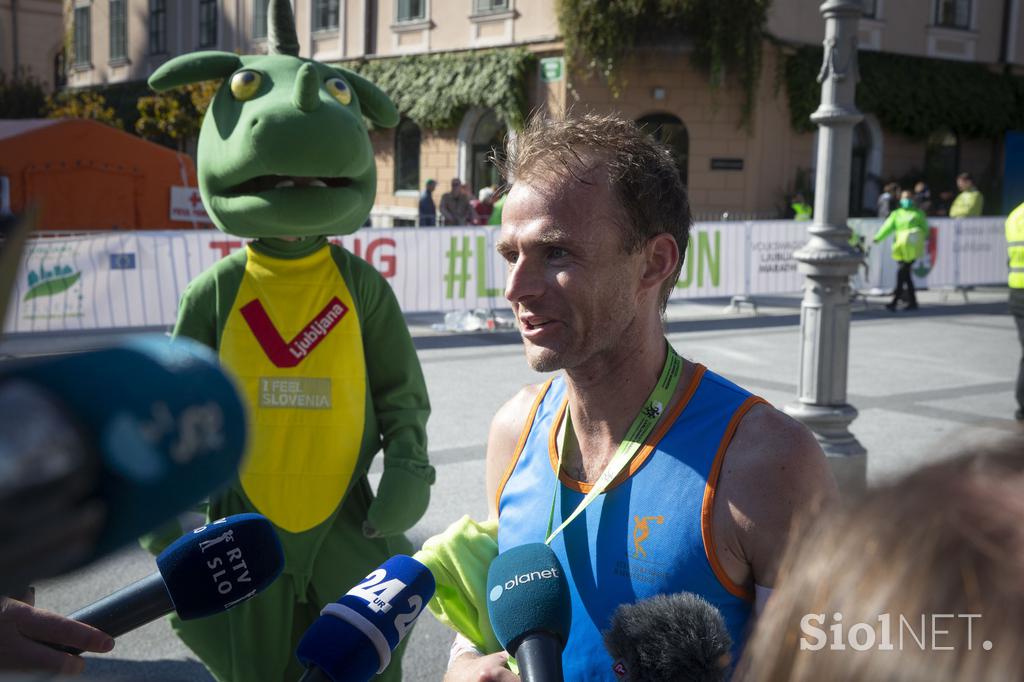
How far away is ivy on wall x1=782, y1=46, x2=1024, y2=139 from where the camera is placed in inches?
870

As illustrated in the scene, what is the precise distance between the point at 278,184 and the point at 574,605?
2003mm

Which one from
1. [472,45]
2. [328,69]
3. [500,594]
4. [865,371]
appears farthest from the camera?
[472,45]

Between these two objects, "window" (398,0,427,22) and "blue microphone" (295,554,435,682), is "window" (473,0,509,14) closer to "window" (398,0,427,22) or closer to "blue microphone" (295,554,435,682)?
"window" (398,0,427,22)

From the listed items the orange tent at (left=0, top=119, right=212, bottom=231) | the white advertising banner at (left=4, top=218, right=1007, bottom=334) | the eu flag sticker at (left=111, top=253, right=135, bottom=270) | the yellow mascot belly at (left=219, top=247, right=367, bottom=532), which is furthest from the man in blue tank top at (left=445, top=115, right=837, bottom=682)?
the orange tent at (left=0, top=119, right=212, bottom=231)

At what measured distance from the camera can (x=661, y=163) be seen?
6.64 ft

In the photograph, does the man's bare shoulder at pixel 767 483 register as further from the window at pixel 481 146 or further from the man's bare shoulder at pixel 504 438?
the window at pixel 481 146

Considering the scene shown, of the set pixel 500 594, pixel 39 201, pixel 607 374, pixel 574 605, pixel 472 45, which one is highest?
pixel 472 45

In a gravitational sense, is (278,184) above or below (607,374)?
above

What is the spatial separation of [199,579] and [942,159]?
86.3ft

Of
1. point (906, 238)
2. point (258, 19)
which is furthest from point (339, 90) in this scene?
point (258, 19)

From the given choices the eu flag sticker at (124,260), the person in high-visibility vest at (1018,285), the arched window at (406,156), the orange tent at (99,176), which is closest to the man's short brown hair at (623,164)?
the person in high-visibility vest at (1018,285)

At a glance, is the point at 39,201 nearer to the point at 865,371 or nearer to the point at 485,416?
the point at 485,416

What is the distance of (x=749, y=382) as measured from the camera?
30.9 ft

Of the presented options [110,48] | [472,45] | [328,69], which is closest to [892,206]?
[472,45]
